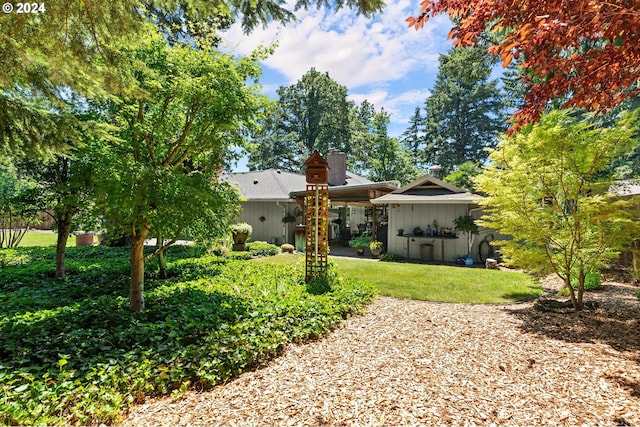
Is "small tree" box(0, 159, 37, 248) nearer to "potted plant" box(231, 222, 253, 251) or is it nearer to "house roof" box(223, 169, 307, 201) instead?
"potted plant" box(231, 222, 253, 251)

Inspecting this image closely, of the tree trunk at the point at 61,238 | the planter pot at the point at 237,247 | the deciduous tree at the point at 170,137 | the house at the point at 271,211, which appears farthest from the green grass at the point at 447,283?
the house at the point at 271,211

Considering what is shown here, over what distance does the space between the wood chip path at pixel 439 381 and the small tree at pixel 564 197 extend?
1066mm

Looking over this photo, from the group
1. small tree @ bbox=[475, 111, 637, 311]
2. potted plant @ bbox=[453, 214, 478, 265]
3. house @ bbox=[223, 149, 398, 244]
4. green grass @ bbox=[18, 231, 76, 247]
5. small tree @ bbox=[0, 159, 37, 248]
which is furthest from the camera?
green grass @ bbox=[18, 231, 76, 247]

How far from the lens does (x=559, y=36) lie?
2.60 meters

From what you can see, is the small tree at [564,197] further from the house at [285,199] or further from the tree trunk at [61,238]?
the tree trunk at [61,238]

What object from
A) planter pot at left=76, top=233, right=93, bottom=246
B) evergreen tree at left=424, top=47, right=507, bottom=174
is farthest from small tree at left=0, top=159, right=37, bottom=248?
evergreen tree at left=424, top=47, right=507, bottom=174

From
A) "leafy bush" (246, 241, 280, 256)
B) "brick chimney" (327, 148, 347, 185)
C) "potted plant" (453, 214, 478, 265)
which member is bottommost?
"leafy bush" (246, 241, 280, 256)

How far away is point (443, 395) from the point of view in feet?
8.52

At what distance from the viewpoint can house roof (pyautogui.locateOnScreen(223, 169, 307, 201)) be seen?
613 inches

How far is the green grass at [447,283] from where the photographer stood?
6238 mm

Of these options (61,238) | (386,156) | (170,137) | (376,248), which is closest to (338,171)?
(376,248)

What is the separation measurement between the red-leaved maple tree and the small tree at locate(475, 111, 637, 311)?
89 centimetres

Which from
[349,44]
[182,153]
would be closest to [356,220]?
[349,44]

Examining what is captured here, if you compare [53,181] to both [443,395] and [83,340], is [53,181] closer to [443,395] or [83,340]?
[83,340]
